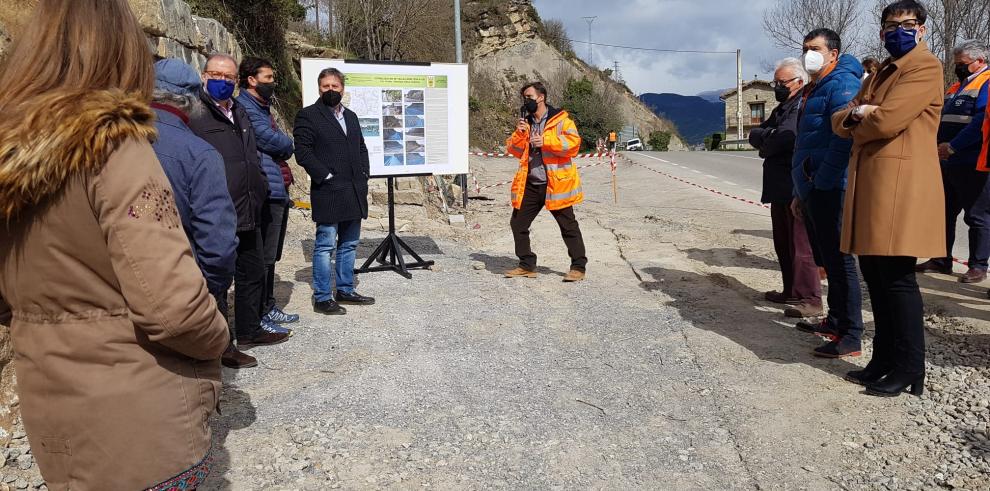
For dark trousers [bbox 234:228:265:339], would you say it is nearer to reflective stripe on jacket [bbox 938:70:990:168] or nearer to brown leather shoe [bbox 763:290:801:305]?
brown leather shoe [bbox 763:290:801:305]

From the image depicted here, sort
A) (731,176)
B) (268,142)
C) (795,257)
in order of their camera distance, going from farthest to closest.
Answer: (731,176) < (795,257) < (268,142)

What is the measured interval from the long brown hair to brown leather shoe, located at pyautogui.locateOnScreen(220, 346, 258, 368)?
290 centimetres

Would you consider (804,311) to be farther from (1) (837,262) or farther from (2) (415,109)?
(2) (415,109)

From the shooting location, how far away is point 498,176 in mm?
22844

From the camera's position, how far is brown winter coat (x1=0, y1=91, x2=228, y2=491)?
1579mm

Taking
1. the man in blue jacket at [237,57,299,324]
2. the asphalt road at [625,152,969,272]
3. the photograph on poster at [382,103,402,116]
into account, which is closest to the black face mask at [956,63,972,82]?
the asphalt road at [625,152,969,272]

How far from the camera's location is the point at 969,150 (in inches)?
240

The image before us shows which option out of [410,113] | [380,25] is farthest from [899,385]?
[380,25]

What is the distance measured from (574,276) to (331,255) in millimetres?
2333

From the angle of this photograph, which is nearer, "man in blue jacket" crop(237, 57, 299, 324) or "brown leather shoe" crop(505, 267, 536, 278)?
"man in blue jacket" crop(237, 57, 299, 324)

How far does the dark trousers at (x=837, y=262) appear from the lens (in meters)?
4.43

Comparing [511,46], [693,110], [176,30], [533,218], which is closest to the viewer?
[533,218]

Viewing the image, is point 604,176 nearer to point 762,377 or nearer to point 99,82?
point 762,377

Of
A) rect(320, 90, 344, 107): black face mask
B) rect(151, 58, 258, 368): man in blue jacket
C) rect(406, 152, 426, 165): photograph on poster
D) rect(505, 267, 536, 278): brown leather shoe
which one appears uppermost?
rect(320, 90, 344, 107): black face mask
